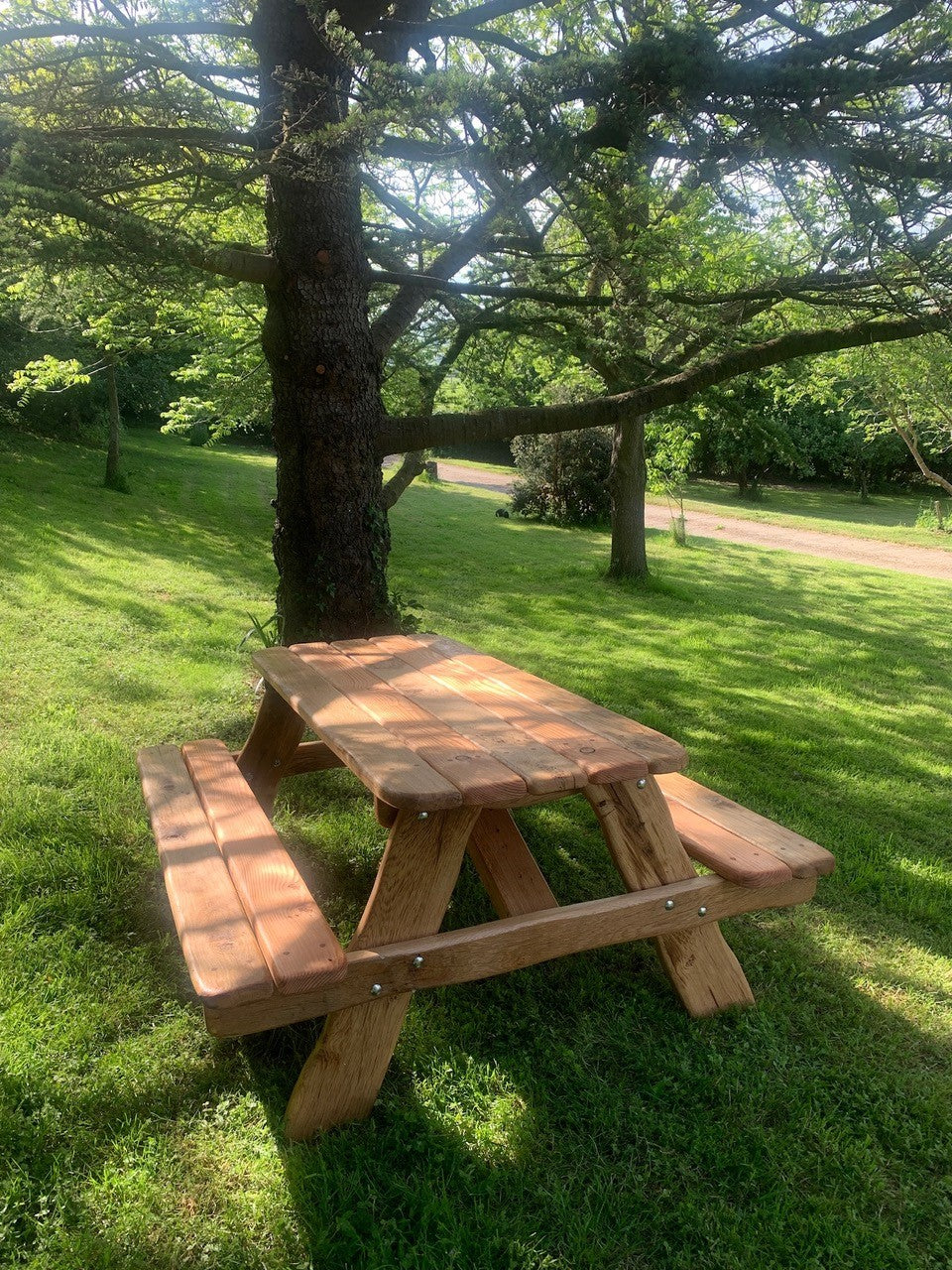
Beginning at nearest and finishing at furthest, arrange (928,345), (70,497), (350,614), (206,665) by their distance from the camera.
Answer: (350,614) → (206,665) → (928,345) → (70,497)

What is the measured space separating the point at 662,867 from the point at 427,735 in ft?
2.77

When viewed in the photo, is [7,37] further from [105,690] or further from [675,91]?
[105,690]

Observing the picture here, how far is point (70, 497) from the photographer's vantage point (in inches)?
506

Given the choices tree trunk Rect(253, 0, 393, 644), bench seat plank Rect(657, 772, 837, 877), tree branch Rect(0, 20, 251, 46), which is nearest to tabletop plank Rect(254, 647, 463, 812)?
bench seat plank Rect(657, 772, 837, 877)

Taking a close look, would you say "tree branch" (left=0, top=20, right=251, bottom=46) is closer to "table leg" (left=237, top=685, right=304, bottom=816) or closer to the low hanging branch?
the low hanging branch

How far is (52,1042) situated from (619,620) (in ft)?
24.1

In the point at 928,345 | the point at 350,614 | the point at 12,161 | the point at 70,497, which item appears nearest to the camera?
the point at 12,161

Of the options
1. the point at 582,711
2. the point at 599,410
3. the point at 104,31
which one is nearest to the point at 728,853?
the point at 582,711

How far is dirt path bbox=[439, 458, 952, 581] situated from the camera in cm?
1647

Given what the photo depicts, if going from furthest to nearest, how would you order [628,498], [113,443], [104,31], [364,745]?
[113,443] → [628,498] → [104,31] → [364,745]

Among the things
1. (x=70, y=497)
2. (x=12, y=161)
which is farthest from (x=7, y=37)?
(x=70, y=497)

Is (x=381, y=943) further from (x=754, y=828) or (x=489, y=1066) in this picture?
(x=754, y=828)

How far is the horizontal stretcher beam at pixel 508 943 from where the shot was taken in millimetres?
1954

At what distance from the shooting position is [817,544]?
18969 mm
